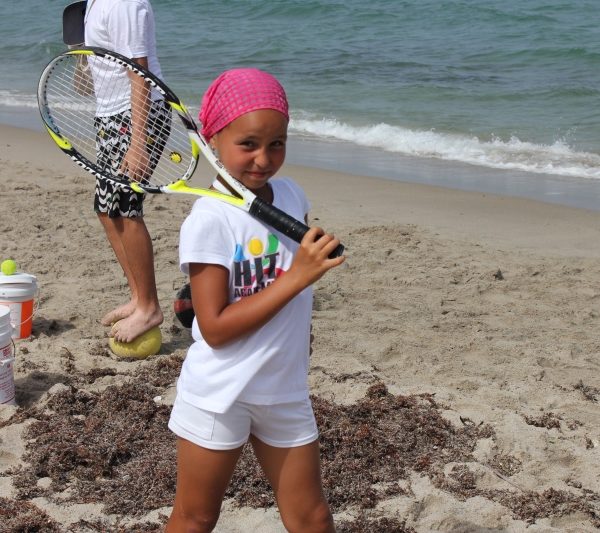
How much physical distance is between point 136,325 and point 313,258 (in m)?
2.64

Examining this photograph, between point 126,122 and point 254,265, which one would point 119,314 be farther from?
point 254,265

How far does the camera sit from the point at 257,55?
58.9 ft

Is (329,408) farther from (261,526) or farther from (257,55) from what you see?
(257,55)

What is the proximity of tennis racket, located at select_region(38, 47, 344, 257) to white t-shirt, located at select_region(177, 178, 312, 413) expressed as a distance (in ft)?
0.23

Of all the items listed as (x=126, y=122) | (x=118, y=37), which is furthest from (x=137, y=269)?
(x=118, y=37)

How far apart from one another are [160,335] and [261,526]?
1739mm

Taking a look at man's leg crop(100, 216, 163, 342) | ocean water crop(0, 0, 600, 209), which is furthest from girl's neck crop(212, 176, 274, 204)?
ocean water crop(0, 0, 600, 209)

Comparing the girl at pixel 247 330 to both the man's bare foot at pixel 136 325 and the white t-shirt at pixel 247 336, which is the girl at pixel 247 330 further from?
the man's bare foot at pixel 136 325

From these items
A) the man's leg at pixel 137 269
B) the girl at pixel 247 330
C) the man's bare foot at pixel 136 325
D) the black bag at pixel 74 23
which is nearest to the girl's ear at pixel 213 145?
the girl at pixel 247 330

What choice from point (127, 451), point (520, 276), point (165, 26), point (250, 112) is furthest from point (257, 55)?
point (250, 112)

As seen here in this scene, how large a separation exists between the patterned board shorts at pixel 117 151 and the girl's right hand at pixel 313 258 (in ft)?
6.37

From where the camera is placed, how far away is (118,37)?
14.7 feet

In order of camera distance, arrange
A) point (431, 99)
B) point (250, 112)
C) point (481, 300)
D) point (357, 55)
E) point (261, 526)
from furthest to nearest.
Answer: point (357, 55), point (431, 99), point (481, 300), point (261, 526), point (250, 112)

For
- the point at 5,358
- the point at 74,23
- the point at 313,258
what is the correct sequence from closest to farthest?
the point at 313,258, the point at 5,358, the point at 74,23
